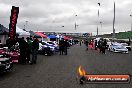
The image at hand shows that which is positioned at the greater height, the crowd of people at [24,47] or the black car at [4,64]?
the crowd of people at [24,47]

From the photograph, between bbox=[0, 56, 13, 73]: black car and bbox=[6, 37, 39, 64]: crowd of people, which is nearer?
bbox=[0, 56, 13, 73]: black car

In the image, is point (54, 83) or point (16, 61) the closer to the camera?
point (54, 83)

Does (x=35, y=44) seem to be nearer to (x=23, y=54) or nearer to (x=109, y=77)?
(x=23, y=54)

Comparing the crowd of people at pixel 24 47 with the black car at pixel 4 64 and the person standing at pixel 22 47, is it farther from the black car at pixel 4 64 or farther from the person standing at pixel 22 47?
the black car at pixel 4 64

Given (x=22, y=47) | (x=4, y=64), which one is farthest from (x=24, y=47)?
(x=4, y=64)

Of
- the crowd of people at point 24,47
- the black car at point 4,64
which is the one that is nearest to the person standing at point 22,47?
the crowd of people at point 24,47

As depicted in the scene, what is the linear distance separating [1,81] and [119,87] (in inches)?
184

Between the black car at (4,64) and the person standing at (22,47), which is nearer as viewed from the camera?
the black car at (4,64)

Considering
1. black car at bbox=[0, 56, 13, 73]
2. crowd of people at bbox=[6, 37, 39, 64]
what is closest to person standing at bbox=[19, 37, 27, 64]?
crowd of people at bbox=[6, 37, 39, 64]

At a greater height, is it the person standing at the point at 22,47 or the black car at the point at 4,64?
the person standing at the point at 22,47

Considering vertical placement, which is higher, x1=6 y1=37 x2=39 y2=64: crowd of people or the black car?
x1=6 y1=37 x2=39 y2=64: crowd of people

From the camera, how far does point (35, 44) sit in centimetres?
1969

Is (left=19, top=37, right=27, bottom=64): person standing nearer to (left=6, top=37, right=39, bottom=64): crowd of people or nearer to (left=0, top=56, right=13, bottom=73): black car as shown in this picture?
(left=6, top=37, right=39, bottom=64): crowd of people

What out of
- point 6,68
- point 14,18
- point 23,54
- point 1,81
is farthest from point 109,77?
point 14,18
